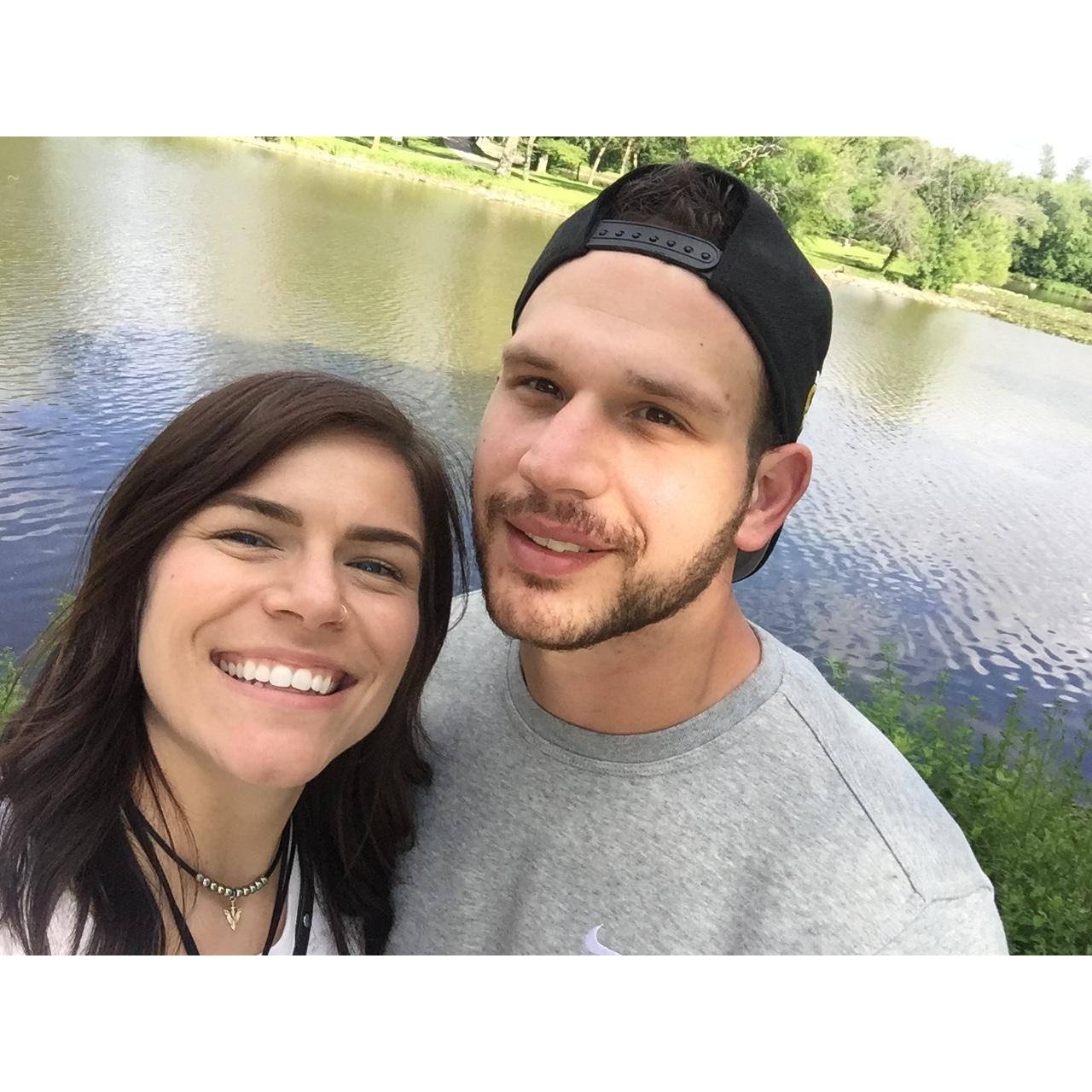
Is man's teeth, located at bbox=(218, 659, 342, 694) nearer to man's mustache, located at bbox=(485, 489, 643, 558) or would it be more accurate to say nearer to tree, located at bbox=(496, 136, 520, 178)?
man's mustache, located at bbox=(485, 489, 643, 558)

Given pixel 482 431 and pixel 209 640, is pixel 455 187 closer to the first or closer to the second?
pixel 482 431

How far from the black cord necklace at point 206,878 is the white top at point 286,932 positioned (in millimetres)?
11

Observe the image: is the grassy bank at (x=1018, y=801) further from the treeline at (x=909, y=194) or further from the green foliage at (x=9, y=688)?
the treeline at (x=909, y=194)

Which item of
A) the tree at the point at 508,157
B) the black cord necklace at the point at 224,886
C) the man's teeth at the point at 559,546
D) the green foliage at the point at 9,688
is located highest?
the tree at the point at 508,157

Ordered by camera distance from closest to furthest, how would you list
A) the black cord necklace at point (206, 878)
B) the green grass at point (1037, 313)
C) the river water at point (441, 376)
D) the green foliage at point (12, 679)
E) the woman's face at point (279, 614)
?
the woman's face at point (279, 614)
the black cord necklace at point (206, 878)
the green foliage at point (12, 679)
the green grass at point (1037, 313)
the river water at point (441, 376)

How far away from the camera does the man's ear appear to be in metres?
1.04

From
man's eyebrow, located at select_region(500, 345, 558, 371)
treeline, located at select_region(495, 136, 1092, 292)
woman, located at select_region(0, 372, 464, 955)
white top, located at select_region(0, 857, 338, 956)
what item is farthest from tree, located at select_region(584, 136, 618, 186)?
white top, located at select_region(0, 857, 338, 956)

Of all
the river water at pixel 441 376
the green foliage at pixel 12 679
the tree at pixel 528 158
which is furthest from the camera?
the river water at pixel 441 376

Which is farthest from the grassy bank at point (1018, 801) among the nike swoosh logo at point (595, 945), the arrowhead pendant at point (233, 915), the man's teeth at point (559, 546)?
the man's teeth at point (559, 546)

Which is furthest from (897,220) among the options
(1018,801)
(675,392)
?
(1018,801)

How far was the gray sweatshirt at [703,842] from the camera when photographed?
3.05 ft

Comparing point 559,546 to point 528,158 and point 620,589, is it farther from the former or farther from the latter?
point 528,158

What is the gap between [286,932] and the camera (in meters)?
1.09
